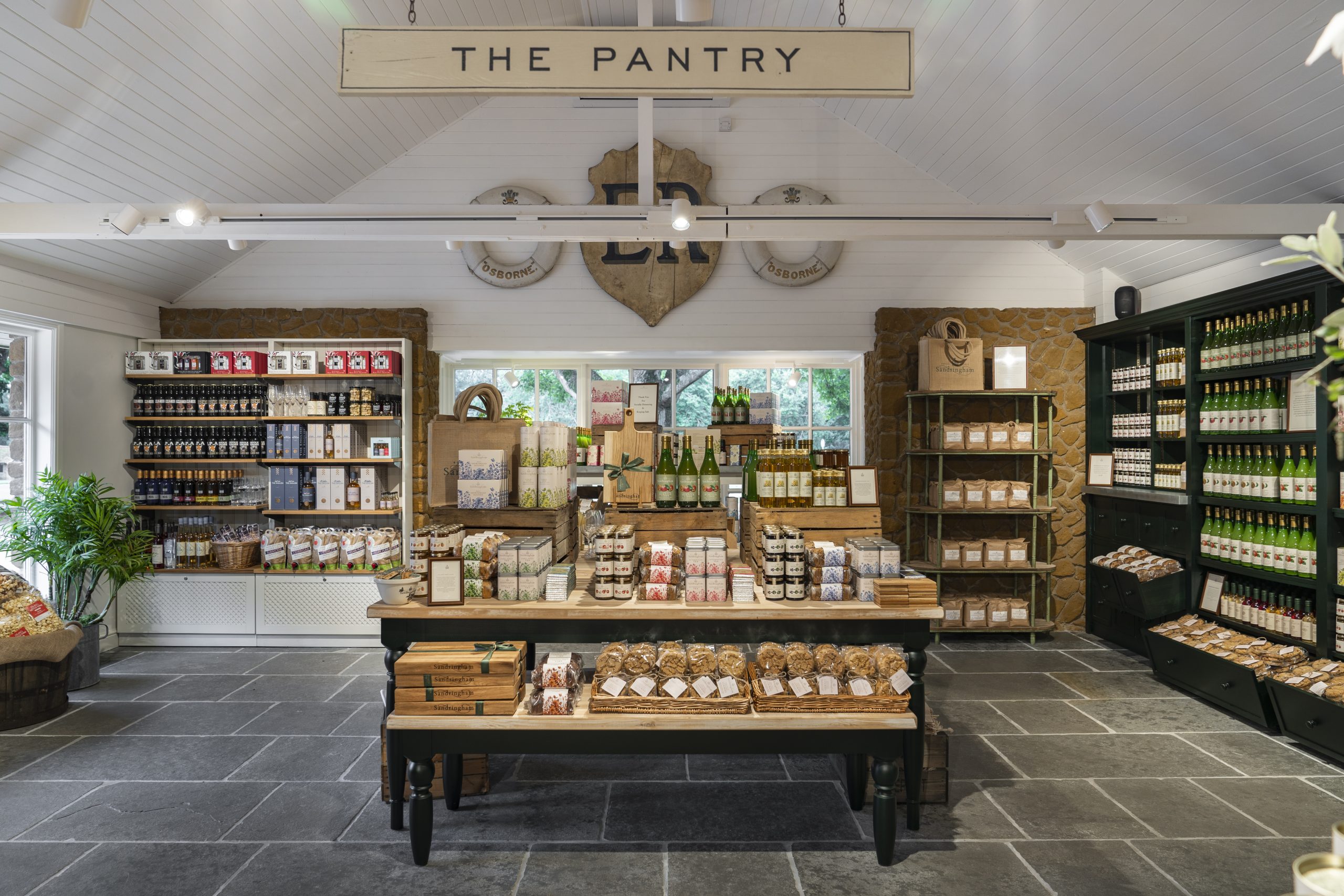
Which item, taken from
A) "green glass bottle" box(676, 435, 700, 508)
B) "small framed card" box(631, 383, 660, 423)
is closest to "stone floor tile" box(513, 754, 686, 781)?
"green glass bottle" box(676, 435, 700, 508)

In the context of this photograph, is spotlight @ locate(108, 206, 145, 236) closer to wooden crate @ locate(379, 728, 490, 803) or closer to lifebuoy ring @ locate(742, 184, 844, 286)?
wooden crate @ locate(379, 728, 490, 803)

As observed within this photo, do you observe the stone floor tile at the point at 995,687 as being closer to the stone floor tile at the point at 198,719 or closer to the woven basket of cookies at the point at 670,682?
the woven basket of cookies at the point at 670,682

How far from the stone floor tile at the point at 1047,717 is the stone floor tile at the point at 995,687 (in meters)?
0.10

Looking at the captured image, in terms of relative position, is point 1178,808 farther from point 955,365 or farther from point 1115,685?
point 955,365

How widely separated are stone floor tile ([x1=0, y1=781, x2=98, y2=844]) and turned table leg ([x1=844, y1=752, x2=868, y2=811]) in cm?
332

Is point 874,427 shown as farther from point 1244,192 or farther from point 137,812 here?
point 137,812

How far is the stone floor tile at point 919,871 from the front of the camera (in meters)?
2.74

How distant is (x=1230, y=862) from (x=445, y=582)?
3056mm

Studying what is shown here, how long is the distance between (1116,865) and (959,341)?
4.10m

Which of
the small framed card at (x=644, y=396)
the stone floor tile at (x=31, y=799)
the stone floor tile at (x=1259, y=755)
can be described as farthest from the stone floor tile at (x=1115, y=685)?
the stone floor tile at (x=31, y=799)

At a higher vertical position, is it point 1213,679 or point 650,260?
point 650,260

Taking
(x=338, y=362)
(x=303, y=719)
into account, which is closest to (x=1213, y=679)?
(x=303, y=719)

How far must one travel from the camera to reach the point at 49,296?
5.38 m

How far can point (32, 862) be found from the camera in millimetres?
2928
